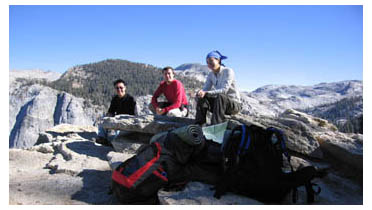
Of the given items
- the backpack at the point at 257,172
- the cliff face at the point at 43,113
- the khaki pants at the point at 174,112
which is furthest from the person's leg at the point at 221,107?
the cliff face at the point at 43,113

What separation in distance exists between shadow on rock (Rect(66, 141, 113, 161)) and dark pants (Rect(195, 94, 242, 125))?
2.56 meters

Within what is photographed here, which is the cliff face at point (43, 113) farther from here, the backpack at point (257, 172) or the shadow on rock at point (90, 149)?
the backpack at point (257, 172)

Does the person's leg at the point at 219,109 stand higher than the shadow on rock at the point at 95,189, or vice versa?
the person's leg at the point at 219,109

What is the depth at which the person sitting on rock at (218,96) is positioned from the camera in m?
5.20

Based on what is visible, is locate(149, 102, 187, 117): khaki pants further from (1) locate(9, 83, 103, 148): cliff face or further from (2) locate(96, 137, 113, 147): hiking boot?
(1) locate(9, 83, 103, 148): cliff face

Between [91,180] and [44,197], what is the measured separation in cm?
87

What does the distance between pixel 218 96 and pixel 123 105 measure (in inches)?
138

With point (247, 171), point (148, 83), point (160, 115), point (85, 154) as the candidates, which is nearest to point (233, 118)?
point (160, 115)

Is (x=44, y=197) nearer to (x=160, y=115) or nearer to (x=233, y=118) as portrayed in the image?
(x=160, y=115)

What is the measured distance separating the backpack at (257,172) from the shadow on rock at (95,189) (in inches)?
66.3

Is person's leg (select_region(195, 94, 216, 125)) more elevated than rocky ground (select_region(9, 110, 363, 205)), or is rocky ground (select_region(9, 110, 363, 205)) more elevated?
person's leg (select_region(195, 94, 216, 125))

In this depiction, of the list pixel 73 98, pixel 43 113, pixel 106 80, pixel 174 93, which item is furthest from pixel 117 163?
pixel 106 80

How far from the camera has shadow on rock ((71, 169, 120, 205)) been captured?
347cm

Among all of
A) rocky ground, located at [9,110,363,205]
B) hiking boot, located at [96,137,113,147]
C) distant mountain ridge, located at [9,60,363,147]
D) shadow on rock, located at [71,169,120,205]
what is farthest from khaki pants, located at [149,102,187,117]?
distant mountain ridge, located at [9,60,363,147]
